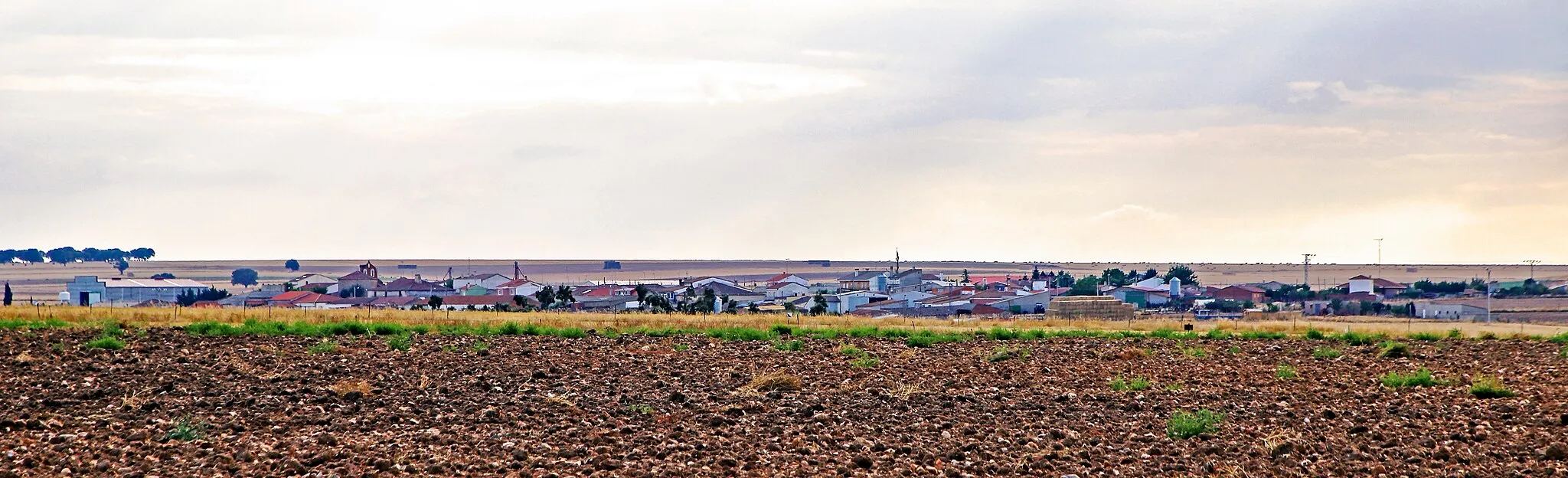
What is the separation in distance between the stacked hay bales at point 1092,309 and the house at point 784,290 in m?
51.4

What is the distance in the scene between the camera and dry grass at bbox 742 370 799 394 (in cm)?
2197

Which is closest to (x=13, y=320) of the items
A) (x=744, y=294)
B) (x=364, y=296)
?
(x=364, y=296)

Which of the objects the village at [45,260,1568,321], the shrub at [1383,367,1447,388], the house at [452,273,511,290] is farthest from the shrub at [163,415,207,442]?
the house at [452,273,511,290]

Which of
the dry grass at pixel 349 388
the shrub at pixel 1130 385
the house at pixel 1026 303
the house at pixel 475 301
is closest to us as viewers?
A: the dry grass at pixel 349 388

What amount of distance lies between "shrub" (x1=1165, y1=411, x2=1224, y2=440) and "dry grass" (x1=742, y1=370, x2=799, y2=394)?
646 centimetres

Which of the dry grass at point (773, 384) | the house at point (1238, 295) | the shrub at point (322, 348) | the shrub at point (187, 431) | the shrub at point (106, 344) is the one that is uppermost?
the shrub at point (106, 344)

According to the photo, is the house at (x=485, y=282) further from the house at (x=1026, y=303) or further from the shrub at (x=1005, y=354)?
the shrub at (x=1005, y=354)

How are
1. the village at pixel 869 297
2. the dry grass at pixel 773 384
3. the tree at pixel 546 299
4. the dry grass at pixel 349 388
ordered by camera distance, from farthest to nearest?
the tree at pixel 546 299
the village at pixel 869 297
the dry grass at pixel 773 384
the dry grass at pixel 349 388

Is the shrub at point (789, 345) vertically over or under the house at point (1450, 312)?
over

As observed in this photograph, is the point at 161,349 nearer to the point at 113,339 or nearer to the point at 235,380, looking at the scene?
the point at 113,339

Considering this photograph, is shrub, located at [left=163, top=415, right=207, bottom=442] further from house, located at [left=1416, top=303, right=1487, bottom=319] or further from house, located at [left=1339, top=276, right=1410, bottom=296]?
house, located at [left=1339, top=276, right=1410, bottom=296]

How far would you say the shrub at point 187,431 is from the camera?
16.0 metres

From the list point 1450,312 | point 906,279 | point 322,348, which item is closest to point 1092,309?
point 1450,312

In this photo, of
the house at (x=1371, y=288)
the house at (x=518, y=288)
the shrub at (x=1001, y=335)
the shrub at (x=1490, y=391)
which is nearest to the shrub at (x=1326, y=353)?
the shrub at (x=1490, y=391)
